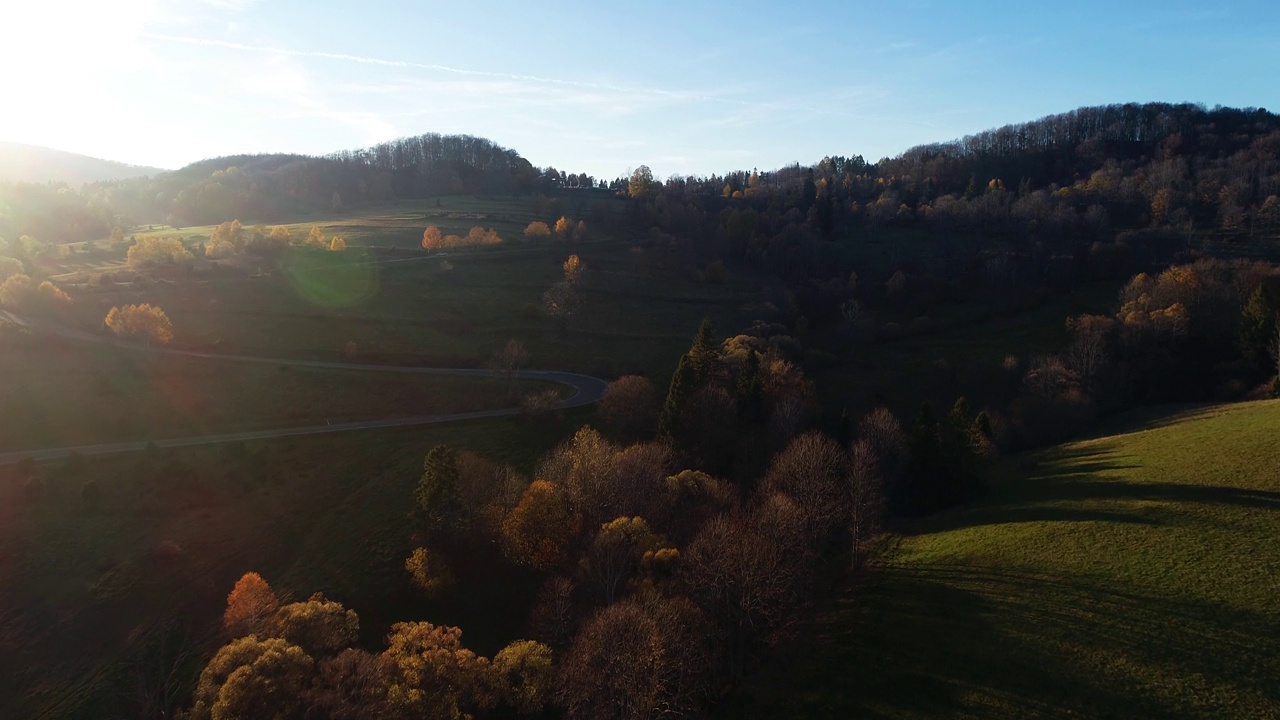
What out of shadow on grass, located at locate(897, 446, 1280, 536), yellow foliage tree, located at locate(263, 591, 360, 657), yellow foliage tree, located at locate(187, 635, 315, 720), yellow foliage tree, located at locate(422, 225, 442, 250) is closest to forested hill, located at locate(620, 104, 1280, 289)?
yellow foliage tree, located at locate(422, 225, 442, 250)

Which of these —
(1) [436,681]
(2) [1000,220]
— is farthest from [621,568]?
(2) [1000,220]

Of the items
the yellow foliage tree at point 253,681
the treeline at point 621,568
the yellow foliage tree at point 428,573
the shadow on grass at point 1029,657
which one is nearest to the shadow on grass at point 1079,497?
the treeline at point 621,568

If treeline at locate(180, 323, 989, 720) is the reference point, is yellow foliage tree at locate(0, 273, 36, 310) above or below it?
above

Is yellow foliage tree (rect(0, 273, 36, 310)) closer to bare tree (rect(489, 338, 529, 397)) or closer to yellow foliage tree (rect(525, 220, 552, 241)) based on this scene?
bare tree (rect(489, 338, 529, 397))

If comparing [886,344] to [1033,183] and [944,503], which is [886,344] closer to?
[944,503]

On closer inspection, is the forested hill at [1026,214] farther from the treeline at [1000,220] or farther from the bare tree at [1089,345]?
the bare tree at [1089,345]

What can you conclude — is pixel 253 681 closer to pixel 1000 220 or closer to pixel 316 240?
pixel 316 240
